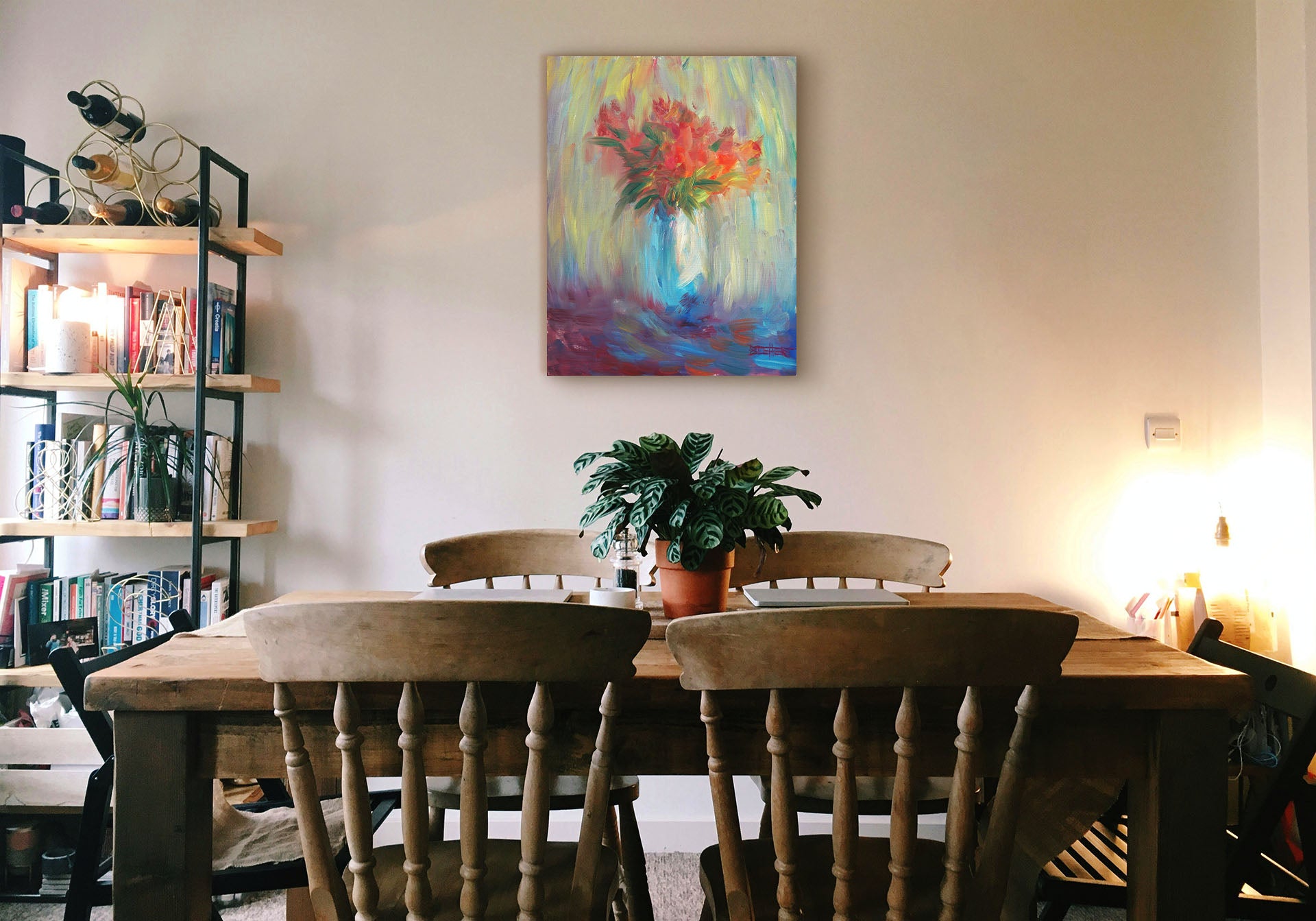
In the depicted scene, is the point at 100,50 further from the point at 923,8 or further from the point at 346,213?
the point at 923,8

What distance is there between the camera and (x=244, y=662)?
1.32m

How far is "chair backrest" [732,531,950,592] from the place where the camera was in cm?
210

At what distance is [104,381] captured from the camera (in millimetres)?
2389

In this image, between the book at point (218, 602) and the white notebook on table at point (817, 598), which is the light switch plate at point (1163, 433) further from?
the book at point (218, 602)

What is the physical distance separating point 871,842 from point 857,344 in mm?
1629

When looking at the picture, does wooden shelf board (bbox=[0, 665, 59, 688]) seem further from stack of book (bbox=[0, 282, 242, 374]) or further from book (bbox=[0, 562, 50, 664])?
stack of book (bbox=[0, 282, 242, 374])

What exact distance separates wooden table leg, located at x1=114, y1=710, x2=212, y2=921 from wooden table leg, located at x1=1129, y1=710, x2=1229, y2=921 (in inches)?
51.5

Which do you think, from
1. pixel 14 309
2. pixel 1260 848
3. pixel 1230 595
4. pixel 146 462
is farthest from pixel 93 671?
pixel 1230 595

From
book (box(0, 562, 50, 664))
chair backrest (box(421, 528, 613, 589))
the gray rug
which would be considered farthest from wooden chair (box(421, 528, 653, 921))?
book (box(0, 562, 50, 664))

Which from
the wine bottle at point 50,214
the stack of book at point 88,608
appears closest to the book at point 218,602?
the stack of book at point 88,608

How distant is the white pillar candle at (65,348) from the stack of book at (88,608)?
58 cm

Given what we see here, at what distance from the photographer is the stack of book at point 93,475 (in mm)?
2438

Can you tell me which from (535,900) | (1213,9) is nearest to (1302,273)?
(1213,9)

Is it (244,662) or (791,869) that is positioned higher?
(244,662)
